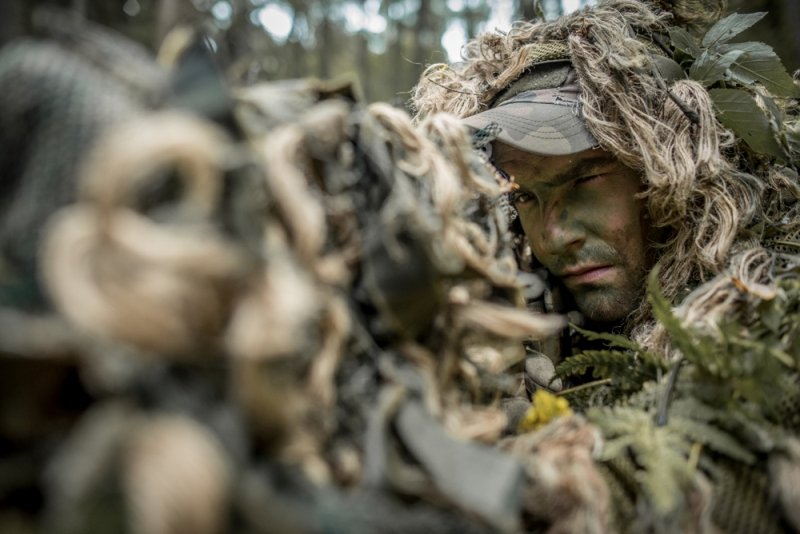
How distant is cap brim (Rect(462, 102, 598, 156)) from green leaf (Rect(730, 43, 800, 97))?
0.41 metres

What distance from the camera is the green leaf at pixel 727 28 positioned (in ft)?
4.92

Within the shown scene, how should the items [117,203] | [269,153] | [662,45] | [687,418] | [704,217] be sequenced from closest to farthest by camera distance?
[117,203] < [269,153] < [687,418] < [704,217] < [662,45]

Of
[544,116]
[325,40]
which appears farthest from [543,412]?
[325,40]

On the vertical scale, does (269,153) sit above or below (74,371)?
above

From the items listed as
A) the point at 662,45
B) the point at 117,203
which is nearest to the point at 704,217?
the point at 662,45

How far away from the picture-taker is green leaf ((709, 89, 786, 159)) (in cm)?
136

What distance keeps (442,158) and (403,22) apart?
907 cm

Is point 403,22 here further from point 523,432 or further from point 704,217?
point 523,432

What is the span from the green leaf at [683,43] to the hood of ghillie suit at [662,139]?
0.11 feet

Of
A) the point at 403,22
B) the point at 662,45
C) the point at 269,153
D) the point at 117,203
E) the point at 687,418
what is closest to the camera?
the point at 117,203

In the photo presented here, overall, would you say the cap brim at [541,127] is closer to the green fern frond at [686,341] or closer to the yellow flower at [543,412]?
the green fern frond at [686,341]

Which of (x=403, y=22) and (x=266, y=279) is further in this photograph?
(x=403, y=22)

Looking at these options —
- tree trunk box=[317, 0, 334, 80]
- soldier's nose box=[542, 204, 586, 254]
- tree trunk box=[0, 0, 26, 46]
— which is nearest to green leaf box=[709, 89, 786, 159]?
soldier's nose box=[542, 204, 586, 254]

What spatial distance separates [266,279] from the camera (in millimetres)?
456
